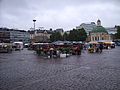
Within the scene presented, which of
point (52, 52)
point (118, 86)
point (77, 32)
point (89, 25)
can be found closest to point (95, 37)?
point (77, 32)

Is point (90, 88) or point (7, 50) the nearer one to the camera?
point (90, 88)

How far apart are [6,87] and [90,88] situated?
3.62 m

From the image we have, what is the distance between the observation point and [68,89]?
9.38m

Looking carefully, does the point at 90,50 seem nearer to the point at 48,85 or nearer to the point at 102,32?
the point at 48,85

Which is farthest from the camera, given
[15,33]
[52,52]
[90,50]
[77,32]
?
[15,33]

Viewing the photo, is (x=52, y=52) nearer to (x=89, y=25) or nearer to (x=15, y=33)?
(x=15, y=33)

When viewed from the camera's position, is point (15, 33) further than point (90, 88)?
Yes

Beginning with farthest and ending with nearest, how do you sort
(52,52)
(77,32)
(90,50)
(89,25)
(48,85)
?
(89,25)
(77,32)
(90,50)
(52,52)
(48,85)

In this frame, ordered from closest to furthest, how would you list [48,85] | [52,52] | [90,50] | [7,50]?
[48,85], [52,52], [90,50], [7,50]

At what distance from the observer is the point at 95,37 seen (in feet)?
422

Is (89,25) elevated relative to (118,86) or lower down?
elevated

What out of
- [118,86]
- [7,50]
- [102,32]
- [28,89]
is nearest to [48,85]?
[28,89]

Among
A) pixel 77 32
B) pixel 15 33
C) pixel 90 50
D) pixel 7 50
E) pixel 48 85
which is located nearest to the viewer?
pixel 48 85

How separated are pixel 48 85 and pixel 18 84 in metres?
1.44
